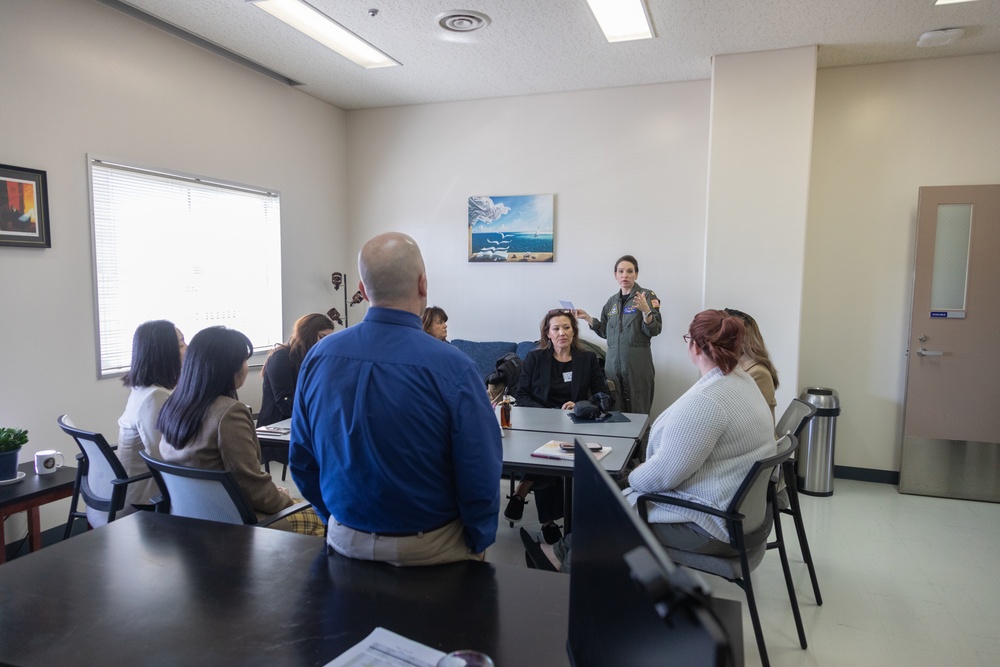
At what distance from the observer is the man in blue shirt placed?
1.44 m

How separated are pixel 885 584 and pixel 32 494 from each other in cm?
410

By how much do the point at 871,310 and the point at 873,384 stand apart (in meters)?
0.57

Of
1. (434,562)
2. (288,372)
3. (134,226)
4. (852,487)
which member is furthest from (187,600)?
(852,487)

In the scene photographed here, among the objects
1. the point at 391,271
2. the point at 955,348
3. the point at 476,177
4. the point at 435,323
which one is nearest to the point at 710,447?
the point at 391,271

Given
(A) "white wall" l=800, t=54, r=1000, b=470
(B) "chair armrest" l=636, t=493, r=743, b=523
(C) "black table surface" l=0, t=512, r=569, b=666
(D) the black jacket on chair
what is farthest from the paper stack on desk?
(A) "white wall" l=800, t=54, r=1000, b=470

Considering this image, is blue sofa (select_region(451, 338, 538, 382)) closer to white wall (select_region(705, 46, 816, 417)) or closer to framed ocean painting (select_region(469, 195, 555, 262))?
framed ocean painting (select_region(469, 195, 555, 262))

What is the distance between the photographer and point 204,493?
2.00m

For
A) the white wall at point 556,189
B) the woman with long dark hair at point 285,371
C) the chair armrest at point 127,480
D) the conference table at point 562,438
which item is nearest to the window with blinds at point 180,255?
the woman with long dark hair at point 285,371

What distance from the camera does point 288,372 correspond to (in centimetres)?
376

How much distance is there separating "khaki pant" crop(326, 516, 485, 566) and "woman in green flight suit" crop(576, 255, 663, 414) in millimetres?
3366

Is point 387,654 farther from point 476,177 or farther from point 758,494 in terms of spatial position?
point 476,177

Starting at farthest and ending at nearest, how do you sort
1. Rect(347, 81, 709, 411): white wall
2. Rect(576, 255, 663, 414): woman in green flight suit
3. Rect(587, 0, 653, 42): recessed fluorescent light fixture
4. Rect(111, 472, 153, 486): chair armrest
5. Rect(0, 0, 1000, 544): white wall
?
Rect(347, 81, 709, 411): white wall, Rect(576, 255, 663, 414): woman in green flight suit, Rect(587, 0, 653, 42): recessed fluorescent light fixture, Rect(0, 0, 1000, 544): white wall, Rect(111, 472, 153, 486): chair armrest

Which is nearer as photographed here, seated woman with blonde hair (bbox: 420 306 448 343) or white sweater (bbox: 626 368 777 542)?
white sweater (bbox: 626 368 777 542)

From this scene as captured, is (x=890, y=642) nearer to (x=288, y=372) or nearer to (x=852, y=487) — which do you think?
(x=852, y=487)
